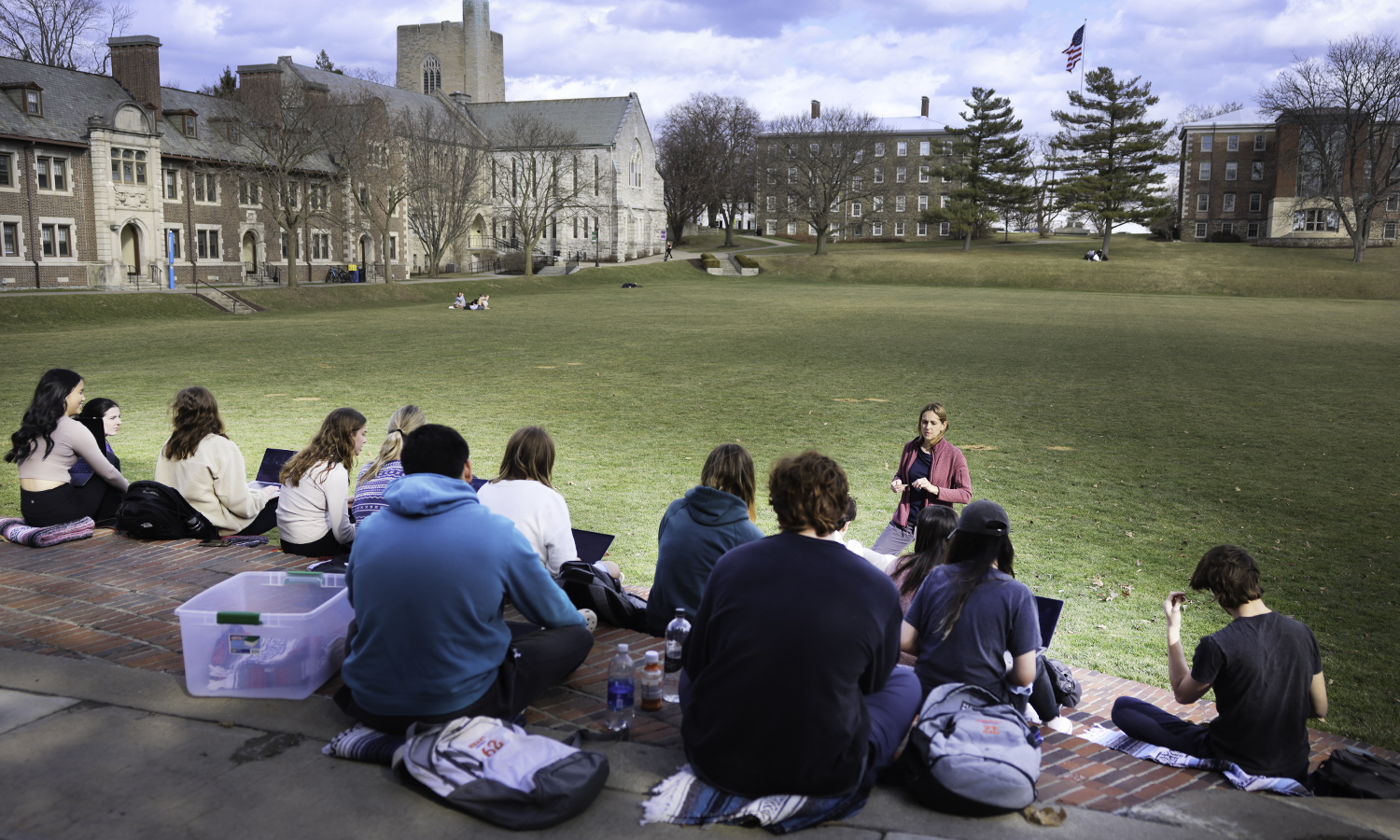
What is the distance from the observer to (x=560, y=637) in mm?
4434

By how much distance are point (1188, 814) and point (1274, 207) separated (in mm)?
92425

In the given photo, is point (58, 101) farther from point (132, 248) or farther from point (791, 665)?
point (791, 665)

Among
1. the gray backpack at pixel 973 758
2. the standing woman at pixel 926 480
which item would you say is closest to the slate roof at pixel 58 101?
the standing woman at pixel 926 480

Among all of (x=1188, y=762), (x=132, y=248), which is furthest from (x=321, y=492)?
(x=132, y=248)

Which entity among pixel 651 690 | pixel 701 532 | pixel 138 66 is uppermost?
pixel 138 66

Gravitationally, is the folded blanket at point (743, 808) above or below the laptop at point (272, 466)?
below

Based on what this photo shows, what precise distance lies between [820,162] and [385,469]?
7934cm

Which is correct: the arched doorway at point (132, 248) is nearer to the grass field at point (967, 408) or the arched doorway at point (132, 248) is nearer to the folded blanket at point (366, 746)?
the grass field at point (967, 408)


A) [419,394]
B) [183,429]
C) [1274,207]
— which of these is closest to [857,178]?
[1274,207]

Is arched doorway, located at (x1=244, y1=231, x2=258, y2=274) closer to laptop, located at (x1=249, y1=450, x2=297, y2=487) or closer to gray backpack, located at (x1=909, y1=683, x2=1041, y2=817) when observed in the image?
laptop, located at (x1=249, y1=450, x2=297, y2=487)

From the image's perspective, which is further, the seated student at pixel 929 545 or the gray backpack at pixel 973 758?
the seated student at pixel 929 545

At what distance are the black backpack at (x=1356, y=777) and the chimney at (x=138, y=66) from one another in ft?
→ 176

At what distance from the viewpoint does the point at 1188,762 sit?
4469 mm

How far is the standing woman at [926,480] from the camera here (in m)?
7.85
